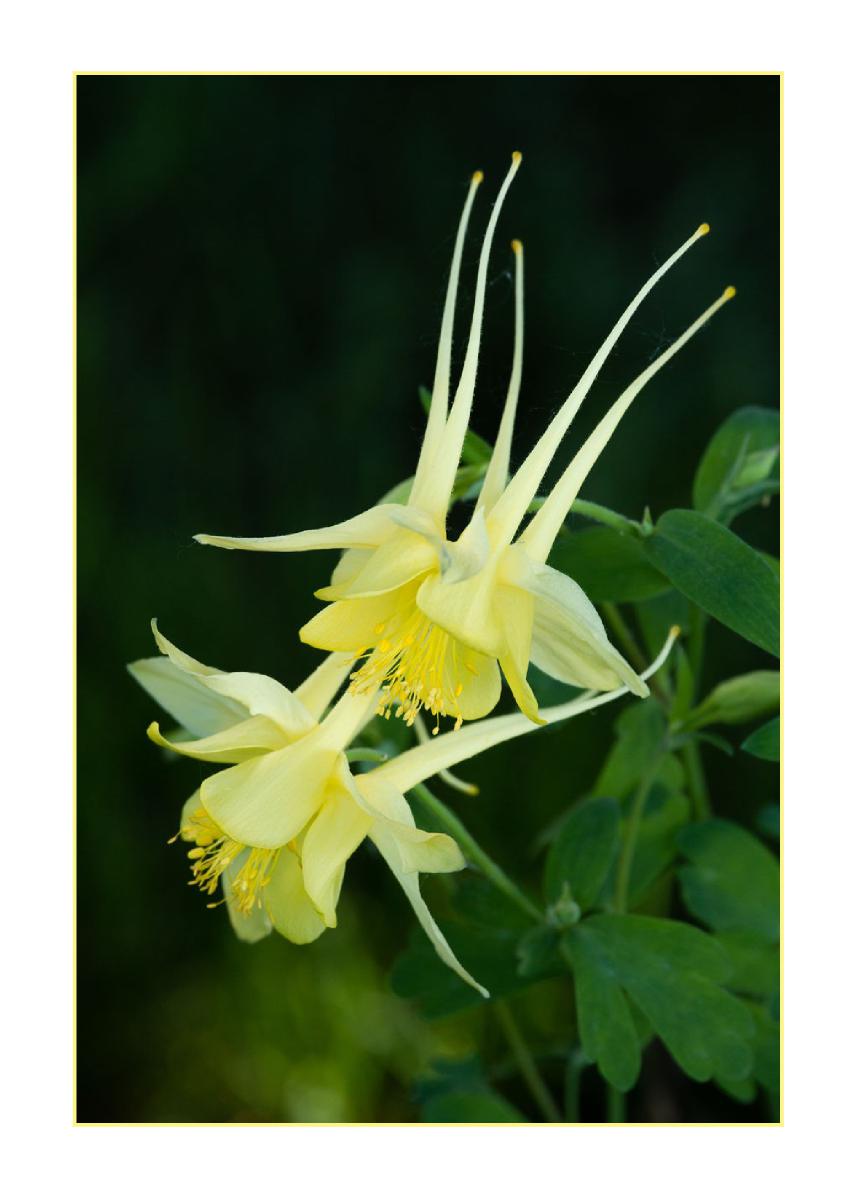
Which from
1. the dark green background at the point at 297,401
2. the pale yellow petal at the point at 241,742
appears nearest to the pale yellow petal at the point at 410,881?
the pale yellow petal at the point at 241,742

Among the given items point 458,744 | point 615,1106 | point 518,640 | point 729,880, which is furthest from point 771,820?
point 518,640

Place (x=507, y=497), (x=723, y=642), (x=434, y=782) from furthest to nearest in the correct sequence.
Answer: (x=723, y=642), (x=434, y=782), (x=507, y=497)

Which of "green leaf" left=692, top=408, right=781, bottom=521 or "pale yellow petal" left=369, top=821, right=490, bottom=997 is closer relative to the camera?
"pale yellow petal" left=369, top=821, right=490, bottom=997

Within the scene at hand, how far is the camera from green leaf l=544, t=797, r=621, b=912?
1007mm

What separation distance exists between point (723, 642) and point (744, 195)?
0.63 m

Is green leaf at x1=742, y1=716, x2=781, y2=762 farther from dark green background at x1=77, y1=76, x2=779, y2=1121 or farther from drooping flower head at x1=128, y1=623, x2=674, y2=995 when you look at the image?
dark green background at x1=77, y1=76, x2=779, y2=1121

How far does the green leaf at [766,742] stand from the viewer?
960 millimetres

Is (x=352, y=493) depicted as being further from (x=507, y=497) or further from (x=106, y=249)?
(x=507, y=497)

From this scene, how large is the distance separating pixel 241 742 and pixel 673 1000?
0.37 m

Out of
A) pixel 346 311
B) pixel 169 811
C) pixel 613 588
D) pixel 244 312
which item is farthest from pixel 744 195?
pixel 169 811

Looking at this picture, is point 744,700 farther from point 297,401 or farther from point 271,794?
point 297,401

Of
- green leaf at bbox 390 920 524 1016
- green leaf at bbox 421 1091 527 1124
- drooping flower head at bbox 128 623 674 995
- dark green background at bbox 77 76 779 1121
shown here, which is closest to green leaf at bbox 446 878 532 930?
green leaf at bbox 390 920 524 1016

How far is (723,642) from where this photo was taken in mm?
1687

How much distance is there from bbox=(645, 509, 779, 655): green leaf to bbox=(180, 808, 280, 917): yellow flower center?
0.34m
